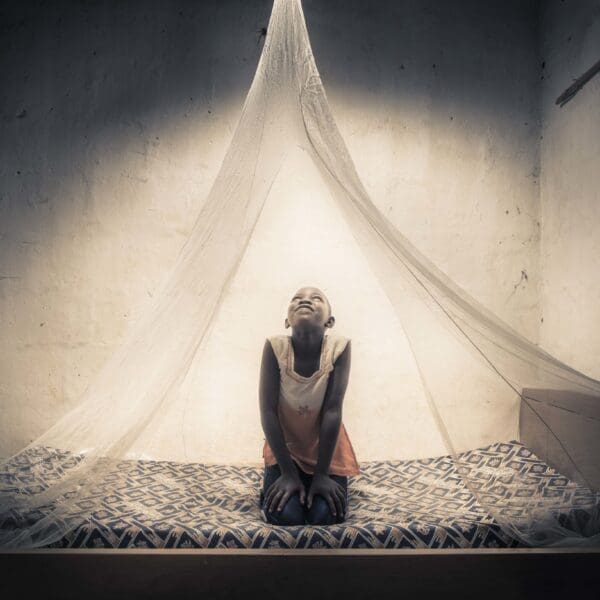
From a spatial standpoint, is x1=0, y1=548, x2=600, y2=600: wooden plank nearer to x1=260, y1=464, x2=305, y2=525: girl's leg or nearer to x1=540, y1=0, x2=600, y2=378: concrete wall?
x1=260, y1=464, x2=305, y2=525: girl's leg

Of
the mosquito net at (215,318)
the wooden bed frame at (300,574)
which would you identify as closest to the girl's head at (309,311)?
the mosquito net at (215,318)

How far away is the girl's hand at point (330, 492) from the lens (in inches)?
68.7

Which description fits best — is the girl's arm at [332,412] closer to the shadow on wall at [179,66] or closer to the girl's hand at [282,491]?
the girl's hand at [282,491]

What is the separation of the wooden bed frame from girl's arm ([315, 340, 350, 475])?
1.40 feet

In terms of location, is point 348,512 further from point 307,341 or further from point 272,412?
point 307,341

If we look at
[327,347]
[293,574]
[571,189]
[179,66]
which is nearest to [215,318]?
[327,347]

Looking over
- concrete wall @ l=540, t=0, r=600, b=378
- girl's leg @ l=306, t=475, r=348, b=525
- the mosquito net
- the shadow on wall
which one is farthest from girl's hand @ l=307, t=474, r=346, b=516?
the shadow on wall

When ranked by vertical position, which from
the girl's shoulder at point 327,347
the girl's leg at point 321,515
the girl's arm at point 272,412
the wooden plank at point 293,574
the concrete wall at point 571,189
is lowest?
the wooden plank at point 293,574

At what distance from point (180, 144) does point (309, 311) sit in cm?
146

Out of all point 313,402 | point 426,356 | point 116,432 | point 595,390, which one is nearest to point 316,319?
point 313,402

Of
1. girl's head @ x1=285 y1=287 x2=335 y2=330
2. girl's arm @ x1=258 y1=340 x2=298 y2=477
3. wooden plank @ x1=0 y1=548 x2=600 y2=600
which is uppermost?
girl's head @ x1=285 y1=287 x2=335 y2=330

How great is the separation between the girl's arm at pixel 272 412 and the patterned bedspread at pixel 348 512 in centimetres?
20

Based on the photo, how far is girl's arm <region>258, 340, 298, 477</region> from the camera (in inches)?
73.1

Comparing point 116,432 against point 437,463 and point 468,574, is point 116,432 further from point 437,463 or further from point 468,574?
point 437,463
